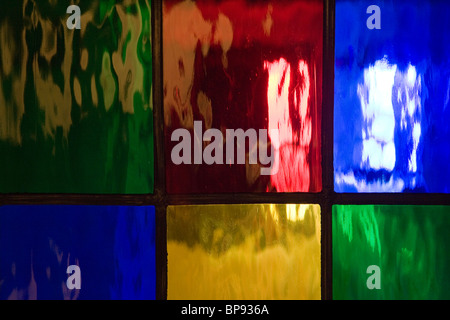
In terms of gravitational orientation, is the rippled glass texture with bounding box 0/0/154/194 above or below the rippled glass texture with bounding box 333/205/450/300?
above

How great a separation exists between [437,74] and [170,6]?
779 mm

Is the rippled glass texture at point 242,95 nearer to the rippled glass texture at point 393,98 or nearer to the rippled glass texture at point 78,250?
the rippled glass texture at point 393,98

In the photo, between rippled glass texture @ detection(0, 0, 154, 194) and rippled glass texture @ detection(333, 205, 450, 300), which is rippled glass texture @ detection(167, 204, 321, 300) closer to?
rippled glass texture @ detection(333, 205, 450, 300)

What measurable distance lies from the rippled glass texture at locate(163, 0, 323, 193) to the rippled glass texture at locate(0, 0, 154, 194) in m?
0.09

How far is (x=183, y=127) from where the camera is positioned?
0.82m

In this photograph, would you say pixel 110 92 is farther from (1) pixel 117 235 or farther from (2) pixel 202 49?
(1) pixel 117 235

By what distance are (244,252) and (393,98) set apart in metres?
0.61

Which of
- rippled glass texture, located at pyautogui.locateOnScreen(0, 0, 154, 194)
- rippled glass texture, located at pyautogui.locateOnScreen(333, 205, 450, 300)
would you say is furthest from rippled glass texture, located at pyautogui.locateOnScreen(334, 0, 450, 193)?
rippled glass texture, located at pyautogui.locateOnScreen(0, 0, 154, 194)

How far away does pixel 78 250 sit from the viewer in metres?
0.83

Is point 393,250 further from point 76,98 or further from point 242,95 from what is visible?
point 76,98

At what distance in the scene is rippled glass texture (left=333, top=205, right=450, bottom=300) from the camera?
828mm

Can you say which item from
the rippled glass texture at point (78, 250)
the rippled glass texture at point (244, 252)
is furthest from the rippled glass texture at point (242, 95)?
the rippled glass texture at point (78, 250)

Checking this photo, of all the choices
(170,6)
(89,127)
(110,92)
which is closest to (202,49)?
(170,6)

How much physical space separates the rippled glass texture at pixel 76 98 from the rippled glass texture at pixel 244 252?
20 centimetres
